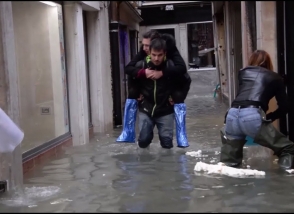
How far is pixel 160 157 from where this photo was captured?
6820mm

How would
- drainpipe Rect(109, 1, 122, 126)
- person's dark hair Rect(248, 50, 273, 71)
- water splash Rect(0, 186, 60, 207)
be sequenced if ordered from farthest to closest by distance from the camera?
drainpipe Rect(109, 1, 122, 126), person's dark hair Rect(248, 50, 273, 71), water splash Rect(0, 186, 60, 207)

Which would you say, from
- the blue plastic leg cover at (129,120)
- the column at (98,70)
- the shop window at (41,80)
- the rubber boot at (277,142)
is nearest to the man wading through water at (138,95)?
the blue plastic leg cover at (129,120)

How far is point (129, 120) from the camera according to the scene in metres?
6.66

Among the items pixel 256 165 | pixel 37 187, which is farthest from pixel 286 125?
pixel 37 187

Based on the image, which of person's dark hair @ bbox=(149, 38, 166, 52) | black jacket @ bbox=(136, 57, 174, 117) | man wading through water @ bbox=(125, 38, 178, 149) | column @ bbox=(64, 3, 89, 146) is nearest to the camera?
person's dark hair @ bbox=(149, 38, 166, 52)

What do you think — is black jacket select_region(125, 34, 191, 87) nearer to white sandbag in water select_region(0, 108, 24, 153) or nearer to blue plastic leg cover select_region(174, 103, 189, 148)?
blue plastic leg cover select_region(174, 103, 189, 148)

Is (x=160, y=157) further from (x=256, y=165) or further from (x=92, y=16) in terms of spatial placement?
(x=92, y=16)

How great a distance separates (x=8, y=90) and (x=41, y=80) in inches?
80.1

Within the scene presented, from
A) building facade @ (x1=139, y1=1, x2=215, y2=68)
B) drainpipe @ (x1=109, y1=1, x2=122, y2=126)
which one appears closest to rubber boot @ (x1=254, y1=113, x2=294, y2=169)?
building facade @ (x1=139, y1=1, x2=215, y2=68)

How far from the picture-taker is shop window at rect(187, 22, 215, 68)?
2637 millimetres

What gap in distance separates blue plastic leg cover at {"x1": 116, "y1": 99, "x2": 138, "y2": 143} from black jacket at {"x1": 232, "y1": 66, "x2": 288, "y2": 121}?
1.59m

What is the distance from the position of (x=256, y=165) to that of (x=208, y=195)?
1507 mm

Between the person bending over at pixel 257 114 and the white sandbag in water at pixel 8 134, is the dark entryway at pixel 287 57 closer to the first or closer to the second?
the person bending over at pixel 257 114

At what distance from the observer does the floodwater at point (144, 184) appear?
4.31m
